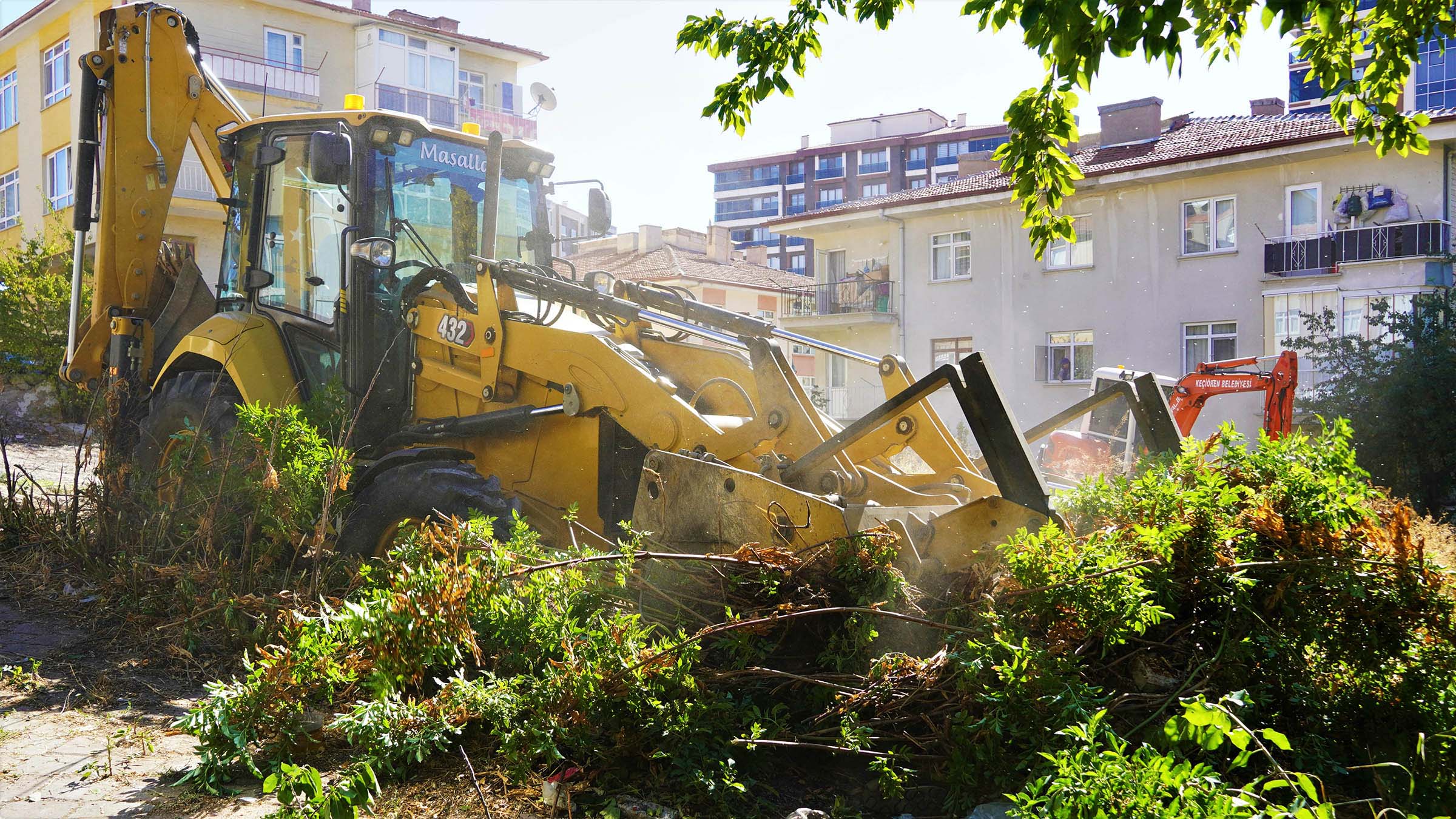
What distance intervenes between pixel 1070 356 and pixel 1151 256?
301cm

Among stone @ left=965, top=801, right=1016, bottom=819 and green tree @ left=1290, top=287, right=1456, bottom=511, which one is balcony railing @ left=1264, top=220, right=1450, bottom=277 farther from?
stone @ left=965, top=801, right=1016, bottom=819

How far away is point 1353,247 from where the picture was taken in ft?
75.8

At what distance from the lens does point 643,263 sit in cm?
4469

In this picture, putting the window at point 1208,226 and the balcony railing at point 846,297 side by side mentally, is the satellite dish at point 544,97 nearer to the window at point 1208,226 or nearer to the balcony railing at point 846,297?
the window at point 1208,226

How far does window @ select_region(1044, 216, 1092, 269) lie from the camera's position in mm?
27031

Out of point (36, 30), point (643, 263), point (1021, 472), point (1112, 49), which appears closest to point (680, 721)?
point (1021, 472)

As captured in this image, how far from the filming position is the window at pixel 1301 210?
2384cm

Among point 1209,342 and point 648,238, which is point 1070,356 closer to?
point 1209,342

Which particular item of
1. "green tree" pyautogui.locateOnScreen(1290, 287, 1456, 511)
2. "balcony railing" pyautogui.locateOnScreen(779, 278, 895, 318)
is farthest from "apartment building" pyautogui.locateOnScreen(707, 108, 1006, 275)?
"green tree" pyautogui.locateOnScreen(1290, 287, 1456, 511)

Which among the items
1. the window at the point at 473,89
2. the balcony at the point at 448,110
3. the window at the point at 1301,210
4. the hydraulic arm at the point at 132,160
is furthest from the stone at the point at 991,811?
the window at the point at 473,89

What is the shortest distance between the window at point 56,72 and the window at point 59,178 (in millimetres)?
1419

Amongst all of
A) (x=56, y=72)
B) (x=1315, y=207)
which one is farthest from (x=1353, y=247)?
(x=56, y=72)

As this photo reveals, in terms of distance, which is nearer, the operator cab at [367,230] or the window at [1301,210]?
the operator cab at [367,230]

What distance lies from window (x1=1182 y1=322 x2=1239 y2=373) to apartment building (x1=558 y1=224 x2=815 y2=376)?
1468 centimetres
